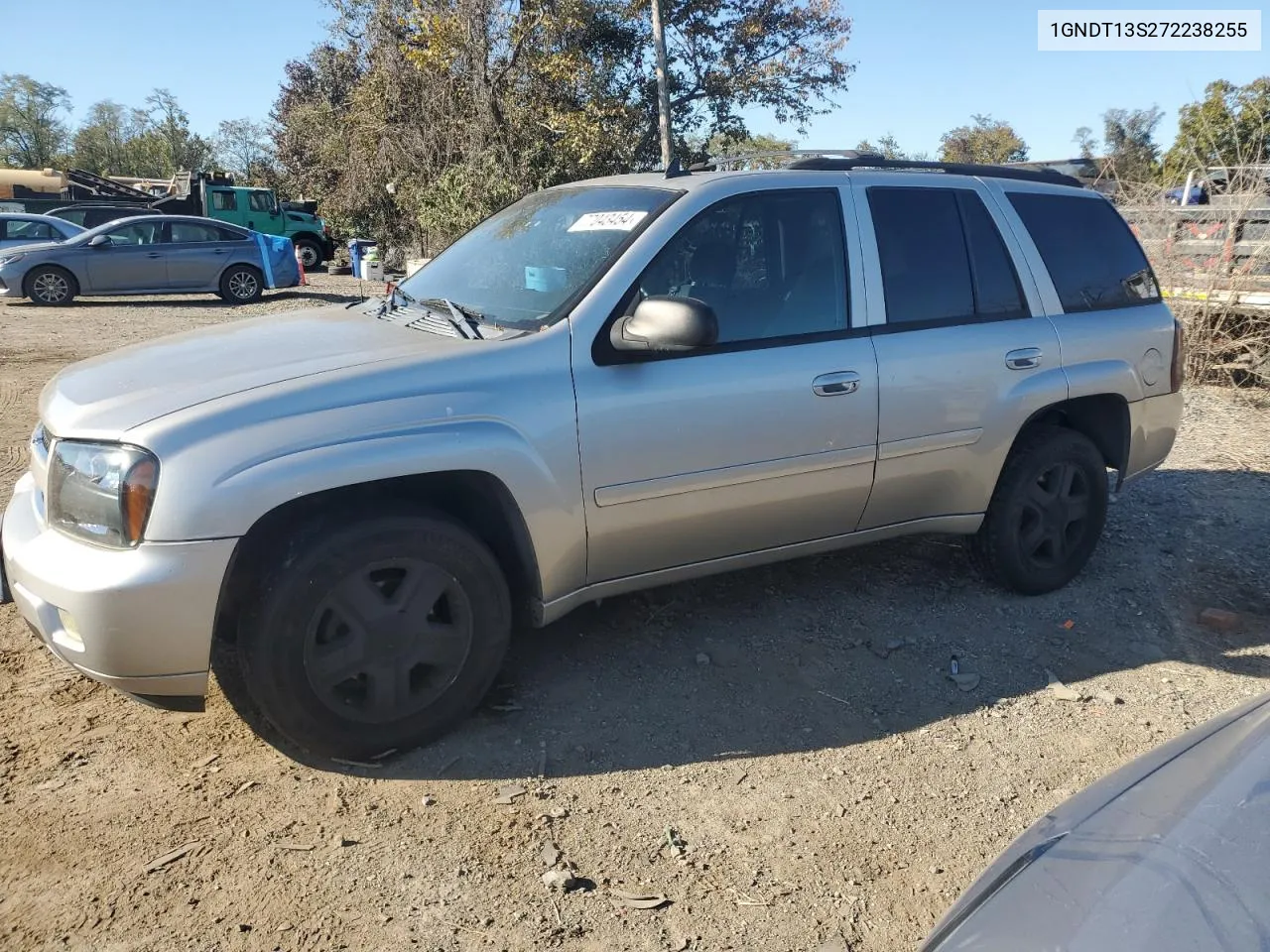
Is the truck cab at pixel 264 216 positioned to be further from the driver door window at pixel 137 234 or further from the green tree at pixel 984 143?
the green tree at pixel 984 143

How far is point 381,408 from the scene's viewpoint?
3072mm

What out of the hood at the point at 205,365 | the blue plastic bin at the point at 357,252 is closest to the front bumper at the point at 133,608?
the hood at the point at 205,365

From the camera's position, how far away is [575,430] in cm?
334

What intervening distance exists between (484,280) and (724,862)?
2309mm

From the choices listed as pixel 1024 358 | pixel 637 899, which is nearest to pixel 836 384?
pixel 1024 358

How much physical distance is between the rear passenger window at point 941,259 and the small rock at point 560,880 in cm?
245

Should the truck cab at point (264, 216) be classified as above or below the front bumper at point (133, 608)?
above

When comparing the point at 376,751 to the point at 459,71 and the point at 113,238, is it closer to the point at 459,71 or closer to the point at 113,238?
the point at 113,238

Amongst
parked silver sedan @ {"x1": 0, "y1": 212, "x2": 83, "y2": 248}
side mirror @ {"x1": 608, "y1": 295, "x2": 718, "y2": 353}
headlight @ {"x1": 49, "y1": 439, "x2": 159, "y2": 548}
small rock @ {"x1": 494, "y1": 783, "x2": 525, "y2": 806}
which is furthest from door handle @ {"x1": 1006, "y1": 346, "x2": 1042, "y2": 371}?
parked silver sedan @ {"x1": 0, "y1": 212, "x2": 83, "y2": 248}

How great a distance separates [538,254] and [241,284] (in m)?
14.8

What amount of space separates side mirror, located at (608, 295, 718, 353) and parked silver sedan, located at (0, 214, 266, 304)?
1530 cm

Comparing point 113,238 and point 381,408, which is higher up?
point 113,238

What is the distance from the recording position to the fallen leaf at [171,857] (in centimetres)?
277

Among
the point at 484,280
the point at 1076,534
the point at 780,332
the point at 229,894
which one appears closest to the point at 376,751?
the point at 229,894
